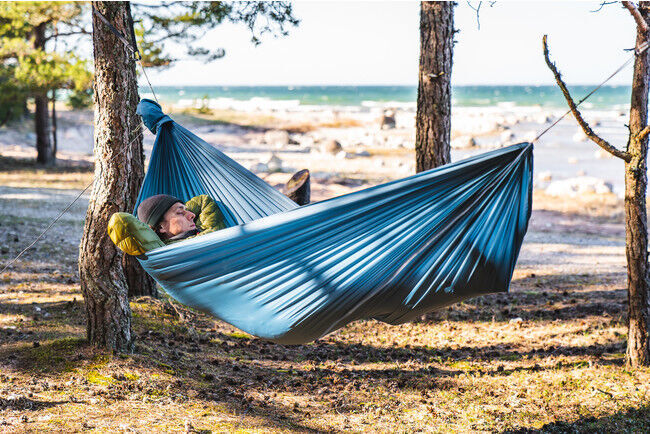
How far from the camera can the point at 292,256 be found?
2.30 m

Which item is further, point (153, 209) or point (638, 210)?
point (638, 210)

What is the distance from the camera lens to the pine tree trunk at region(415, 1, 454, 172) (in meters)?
4.09

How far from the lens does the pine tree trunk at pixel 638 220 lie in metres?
3.08

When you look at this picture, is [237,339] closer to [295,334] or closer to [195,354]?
[195,354]

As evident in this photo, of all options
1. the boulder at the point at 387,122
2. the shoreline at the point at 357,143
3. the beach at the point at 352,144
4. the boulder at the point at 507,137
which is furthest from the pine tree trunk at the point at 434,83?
the boulder at the point at 387,122

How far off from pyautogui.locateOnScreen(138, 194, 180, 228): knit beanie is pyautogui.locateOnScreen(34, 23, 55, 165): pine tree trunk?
8288 mm

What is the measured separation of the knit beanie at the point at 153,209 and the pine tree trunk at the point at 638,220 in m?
2.30

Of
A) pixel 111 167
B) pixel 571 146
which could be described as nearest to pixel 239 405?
pixel 111 167

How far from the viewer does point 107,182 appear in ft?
9.52

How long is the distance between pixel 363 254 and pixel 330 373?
1.28 meters

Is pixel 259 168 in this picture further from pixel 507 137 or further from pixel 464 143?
pixel 507 137

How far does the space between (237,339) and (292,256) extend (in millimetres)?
1782

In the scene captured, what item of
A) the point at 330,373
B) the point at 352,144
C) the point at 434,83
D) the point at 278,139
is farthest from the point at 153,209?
the point at 278,139

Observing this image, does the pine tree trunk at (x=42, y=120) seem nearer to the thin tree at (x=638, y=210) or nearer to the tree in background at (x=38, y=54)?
the tree in background at (x=38, y=54)
